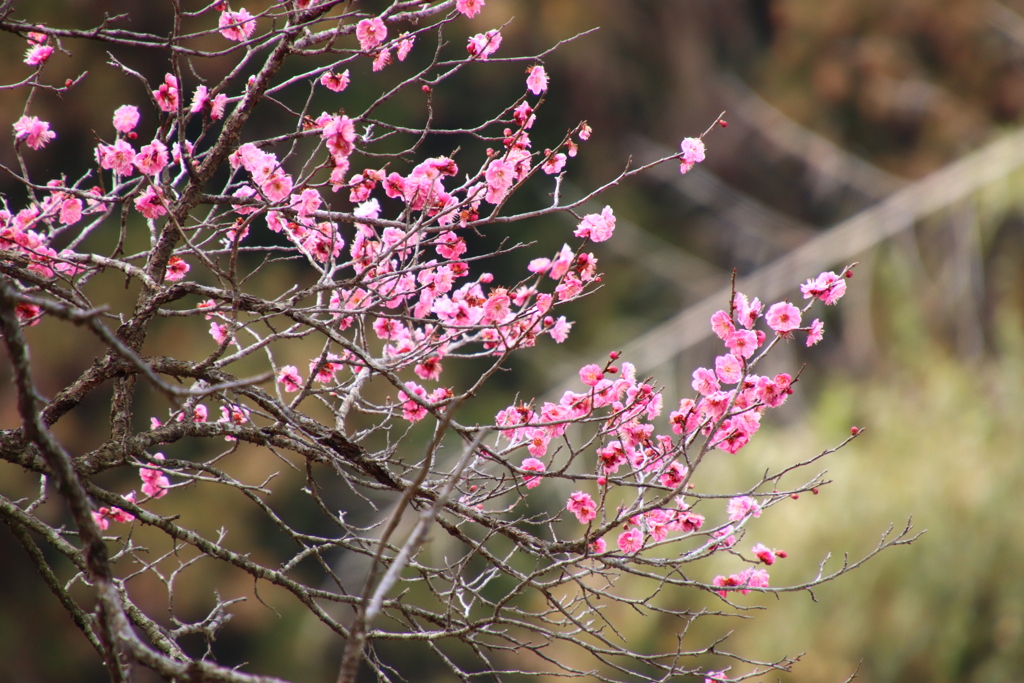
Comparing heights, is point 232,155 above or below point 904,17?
below

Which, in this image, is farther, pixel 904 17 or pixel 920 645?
pixel 904 17

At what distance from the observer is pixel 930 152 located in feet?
36.5

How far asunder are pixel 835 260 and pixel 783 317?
28.0 ft

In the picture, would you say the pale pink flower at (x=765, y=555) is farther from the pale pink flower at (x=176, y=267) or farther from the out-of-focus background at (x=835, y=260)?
the out-of-focus background at (x=835, y=260)

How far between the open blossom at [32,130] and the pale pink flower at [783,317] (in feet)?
5.54

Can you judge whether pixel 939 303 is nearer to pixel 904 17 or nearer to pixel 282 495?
pixel 904 17

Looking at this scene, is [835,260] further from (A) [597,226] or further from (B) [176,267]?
(B) [176,267]

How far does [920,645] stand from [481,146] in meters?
7.92

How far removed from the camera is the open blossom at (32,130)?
2055 millimetres

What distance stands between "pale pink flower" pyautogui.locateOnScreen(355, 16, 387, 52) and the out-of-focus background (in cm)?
475

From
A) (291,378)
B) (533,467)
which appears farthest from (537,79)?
(291,378)

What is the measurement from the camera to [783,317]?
2.02m

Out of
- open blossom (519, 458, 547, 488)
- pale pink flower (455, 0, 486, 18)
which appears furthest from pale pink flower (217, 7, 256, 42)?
open blossom (519, 458, 547, 488)

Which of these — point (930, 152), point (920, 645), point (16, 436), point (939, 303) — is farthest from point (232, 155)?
point (930, 152)
